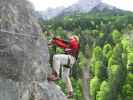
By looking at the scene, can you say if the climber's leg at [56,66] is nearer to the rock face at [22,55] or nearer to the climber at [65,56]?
the climber at [65,56]

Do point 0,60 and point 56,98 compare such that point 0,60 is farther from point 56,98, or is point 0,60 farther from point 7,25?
point 56,98

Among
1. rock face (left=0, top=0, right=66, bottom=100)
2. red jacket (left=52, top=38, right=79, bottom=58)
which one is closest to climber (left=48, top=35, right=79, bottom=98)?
red jacket (left=52, top=38, right=79, bottom=58)

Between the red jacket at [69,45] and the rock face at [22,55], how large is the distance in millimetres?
486

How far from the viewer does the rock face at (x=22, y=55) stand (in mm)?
11461

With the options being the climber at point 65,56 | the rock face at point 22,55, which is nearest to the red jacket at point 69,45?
the climber at point 65,56

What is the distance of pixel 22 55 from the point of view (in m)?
11.7

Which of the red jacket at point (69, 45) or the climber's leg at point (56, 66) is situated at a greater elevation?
the red jacket at point (69, 45)

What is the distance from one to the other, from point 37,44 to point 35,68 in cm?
62

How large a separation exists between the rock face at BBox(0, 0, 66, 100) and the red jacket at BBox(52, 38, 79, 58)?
19.1 inches

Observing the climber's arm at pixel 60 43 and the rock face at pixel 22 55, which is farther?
the climber's arm at pixel 60 43

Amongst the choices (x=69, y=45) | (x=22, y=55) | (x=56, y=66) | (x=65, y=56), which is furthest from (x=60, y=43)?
(x=22, y=55)

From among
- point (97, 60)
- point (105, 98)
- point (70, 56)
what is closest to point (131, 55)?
point (97, 60)

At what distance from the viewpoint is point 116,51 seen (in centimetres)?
7294

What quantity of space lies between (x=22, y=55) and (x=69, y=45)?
1.99 metres
